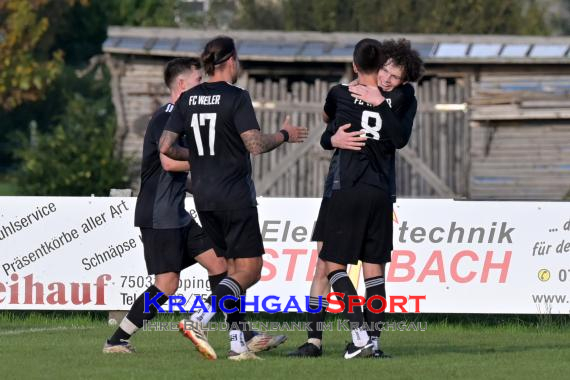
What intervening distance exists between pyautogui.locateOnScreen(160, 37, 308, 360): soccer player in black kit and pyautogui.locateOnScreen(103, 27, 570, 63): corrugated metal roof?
53.9ft

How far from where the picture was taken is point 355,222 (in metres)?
9.38

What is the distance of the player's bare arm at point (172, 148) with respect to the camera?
9336mm

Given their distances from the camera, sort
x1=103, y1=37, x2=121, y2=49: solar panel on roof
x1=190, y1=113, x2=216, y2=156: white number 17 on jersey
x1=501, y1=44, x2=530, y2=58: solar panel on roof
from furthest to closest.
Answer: x1=103, y1=37, x2=121, y2=49: solar panel on roof
x1=501, y1=44, x2=530, y2=58: solar panel on roof
x1=190, y1=113, x2=216, y2=156: white number 17 on jersey

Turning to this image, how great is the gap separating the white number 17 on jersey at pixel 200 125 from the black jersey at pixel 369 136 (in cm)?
83

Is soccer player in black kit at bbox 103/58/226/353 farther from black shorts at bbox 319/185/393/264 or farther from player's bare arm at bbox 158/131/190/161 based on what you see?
black shorts at bbox 319/185/393/264

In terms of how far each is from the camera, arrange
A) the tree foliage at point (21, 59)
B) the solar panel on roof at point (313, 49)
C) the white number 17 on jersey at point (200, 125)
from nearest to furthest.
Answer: the white number 17 on jersey at point (200, 125) < the solar panel on roof at point (313, 49) < the tree foliage at point (21, 59)

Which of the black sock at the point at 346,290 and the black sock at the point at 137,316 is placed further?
the black sock at the point at 137,316

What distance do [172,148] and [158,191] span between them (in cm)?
54

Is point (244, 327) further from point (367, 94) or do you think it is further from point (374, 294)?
point (367, 94)

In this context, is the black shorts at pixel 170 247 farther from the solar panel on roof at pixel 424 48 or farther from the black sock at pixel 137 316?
the solar panel on roof at pixel 424 48

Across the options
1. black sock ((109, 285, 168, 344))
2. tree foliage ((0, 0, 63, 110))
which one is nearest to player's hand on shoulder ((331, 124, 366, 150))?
black sock ((109, 285, 168, 344))

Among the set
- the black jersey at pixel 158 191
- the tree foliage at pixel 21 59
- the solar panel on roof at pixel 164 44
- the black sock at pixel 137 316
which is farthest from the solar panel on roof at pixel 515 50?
the black sock at pixel 137 316

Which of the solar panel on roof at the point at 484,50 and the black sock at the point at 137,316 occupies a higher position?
the solar panel on roof at the point at 484,50

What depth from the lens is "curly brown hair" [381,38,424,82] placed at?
31.8 feet
